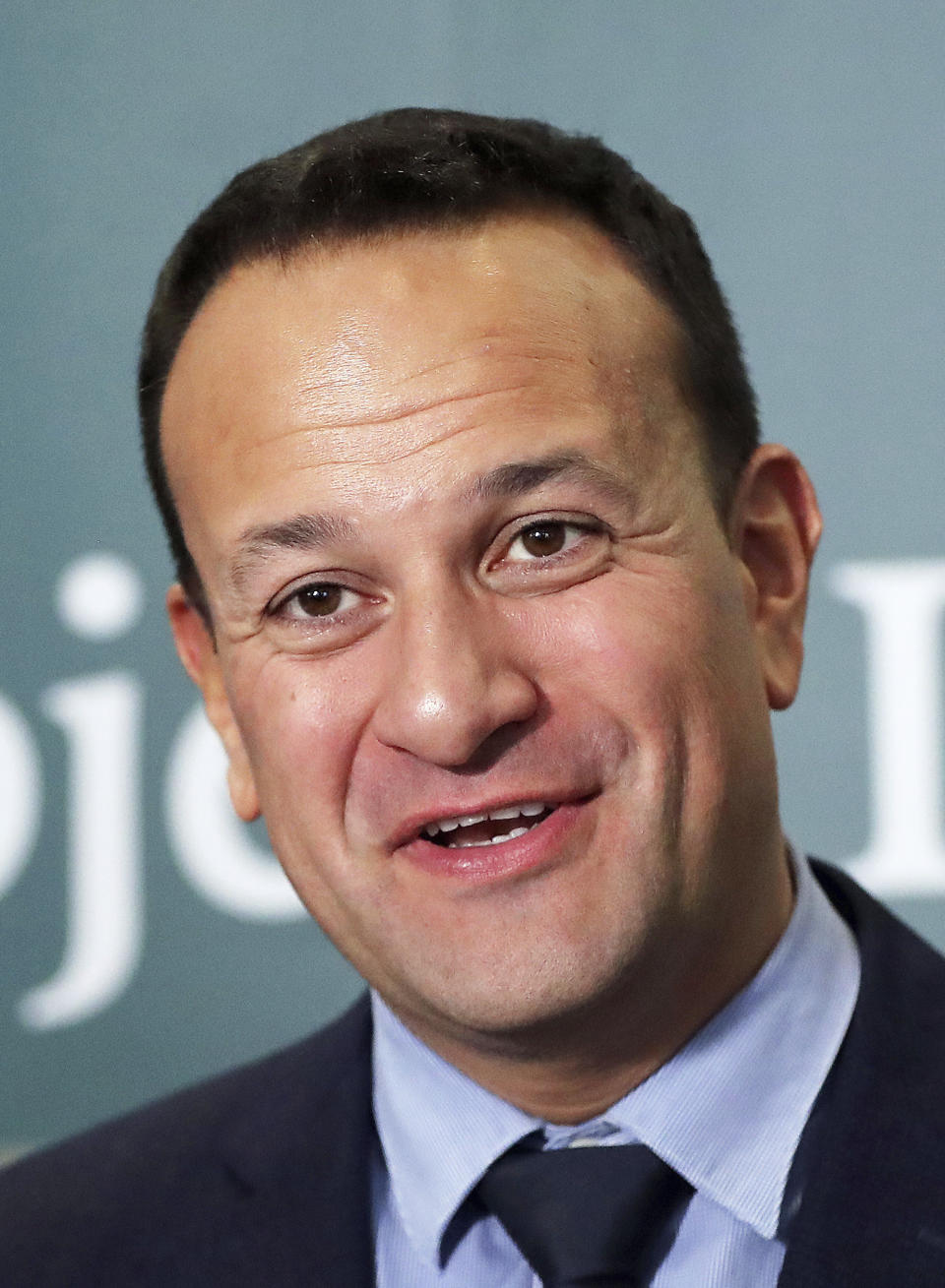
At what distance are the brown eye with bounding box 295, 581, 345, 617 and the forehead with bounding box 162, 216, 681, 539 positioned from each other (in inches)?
4.3

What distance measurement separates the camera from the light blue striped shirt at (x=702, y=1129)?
1395mm

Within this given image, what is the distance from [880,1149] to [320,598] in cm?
68

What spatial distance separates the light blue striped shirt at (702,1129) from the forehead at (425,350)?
54 cm

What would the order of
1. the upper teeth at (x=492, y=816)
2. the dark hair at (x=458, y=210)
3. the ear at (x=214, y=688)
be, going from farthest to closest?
the ear at (x=214, y=688), the dark hair at (x=458, y=210), the upper teeth at (x=492, y=816)

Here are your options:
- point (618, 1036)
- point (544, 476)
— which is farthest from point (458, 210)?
point (618, 1036)

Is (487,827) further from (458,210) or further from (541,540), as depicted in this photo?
(458,210)

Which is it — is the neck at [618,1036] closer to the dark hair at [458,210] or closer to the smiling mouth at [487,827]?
the smiling mouth at [487,827]

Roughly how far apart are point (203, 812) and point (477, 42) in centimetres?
125

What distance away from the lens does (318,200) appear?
5.07 feet

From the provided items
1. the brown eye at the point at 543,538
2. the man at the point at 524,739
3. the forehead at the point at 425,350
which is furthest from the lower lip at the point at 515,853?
the forehead at the point at 425,350

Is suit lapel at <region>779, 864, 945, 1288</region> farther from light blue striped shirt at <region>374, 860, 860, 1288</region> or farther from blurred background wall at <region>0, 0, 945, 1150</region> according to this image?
blurred background wall at <region>0, 0, 945, 1150</region>

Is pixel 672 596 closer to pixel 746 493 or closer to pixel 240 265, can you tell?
pixel 746 493

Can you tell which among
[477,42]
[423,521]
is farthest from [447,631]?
[477,42]

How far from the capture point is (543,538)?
1.46m
